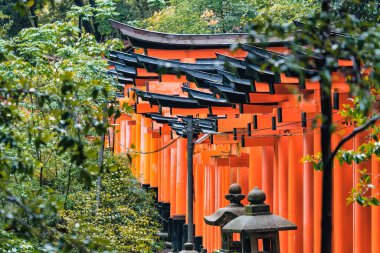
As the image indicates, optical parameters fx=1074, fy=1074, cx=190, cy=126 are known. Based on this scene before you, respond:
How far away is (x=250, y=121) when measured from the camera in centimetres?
1967

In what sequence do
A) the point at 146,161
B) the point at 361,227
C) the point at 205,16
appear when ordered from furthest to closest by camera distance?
1. the point at 146,161
2. the point at 205,16
3. the point at 361,227

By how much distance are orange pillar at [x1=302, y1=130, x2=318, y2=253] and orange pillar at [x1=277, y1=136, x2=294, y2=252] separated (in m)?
1.35

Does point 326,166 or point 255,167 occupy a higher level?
point 255,167

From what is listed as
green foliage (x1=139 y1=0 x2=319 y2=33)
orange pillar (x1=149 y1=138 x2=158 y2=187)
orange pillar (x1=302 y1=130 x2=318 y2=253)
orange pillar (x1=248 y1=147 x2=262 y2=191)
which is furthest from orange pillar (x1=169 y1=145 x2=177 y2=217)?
orange pillar (x1=302 y1=130 x2=318 y2=253)

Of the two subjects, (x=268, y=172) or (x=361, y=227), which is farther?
(x=268, y=172)

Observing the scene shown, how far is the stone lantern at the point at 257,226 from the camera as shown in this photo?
13758mm

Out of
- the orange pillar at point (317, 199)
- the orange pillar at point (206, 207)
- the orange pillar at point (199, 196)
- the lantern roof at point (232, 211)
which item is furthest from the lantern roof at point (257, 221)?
the orange pillar at point (199, 196)

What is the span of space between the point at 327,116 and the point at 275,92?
375 inches

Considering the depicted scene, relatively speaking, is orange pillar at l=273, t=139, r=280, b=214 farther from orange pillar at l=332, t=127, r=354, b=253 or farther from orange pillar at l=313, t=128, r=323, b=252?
orange pillar at l=332, t=127, r=354, b=253

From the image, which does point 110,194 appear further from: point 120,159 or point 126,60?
point 120,159

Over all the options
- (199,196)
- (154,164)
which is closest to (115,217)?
(199,196)

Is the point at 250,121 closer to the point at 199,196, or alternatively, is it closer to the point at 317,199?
the point at 317,199

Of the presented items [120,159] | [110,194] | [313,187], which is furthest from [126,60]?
[120,159]

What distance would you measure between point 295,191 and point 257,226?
4988mm
